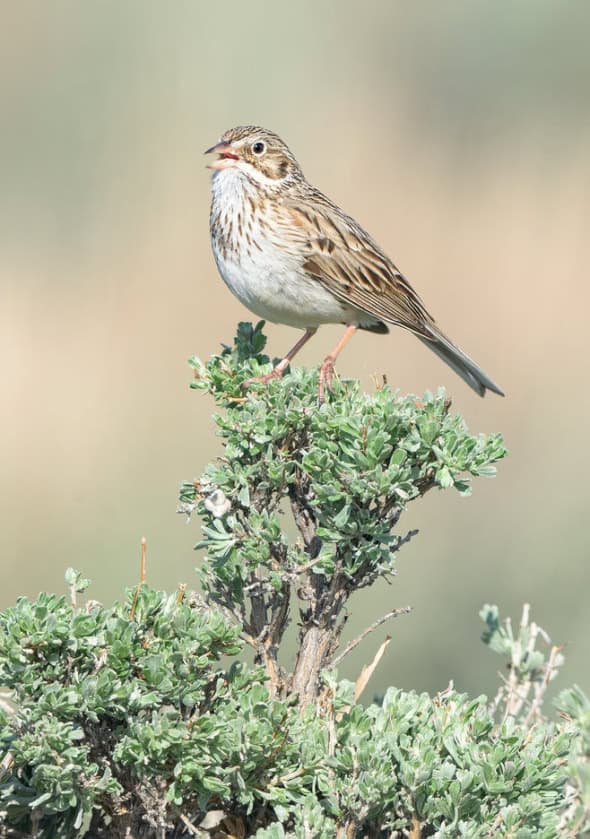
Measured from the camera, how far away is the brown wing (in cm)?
500

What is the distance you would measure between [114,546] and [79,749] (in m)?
3.89

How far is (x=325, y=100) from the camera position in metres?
9.14

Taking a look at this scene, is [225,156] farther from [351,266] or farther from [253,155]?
[351,266]

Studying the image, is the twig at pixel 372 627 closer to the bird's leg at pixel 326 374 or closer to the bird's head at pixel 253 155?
the bird's leg at pixel 326 374

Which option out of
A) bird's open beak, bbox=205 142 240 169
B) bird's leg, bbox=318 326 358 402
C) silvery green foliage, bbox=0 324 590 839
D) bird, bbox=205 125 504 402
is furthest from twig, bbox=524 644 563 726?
bird's open beak, bbox=205 142 240 169

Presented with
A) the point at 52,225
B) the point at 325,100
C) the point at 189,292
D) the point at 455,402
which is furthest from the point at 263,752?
the point at 325,100

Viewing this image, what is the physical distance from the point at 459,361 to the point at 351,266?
1.84 ft

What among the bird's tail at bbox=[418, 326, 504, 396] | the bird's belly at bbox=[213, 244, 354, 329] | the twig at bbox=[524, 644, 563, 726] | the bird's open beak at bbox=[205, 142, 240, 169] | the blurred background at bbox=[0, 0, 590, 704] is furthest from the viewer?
the blurred background at bbox=[0, 0, 590, 704]

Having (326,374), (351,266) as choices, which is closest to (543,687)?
(326,374)

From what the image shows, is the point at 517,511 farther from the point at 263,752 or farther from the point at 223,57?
the point at 223,57

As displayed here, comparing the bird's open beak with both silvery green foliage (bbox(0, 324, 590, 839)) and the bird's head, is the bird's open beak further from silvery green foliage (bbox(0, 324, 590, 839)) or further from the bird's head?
silvery green foliage (bbox(0, 324, 590, 839))

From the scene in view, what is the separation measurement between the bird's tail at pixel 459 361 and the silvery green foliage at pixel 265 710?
184 centimetres

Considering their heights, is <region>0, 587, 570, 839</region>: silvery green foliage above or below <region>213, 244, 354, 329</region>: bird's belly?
below

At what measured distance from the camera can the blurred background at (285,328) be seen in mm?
6266
